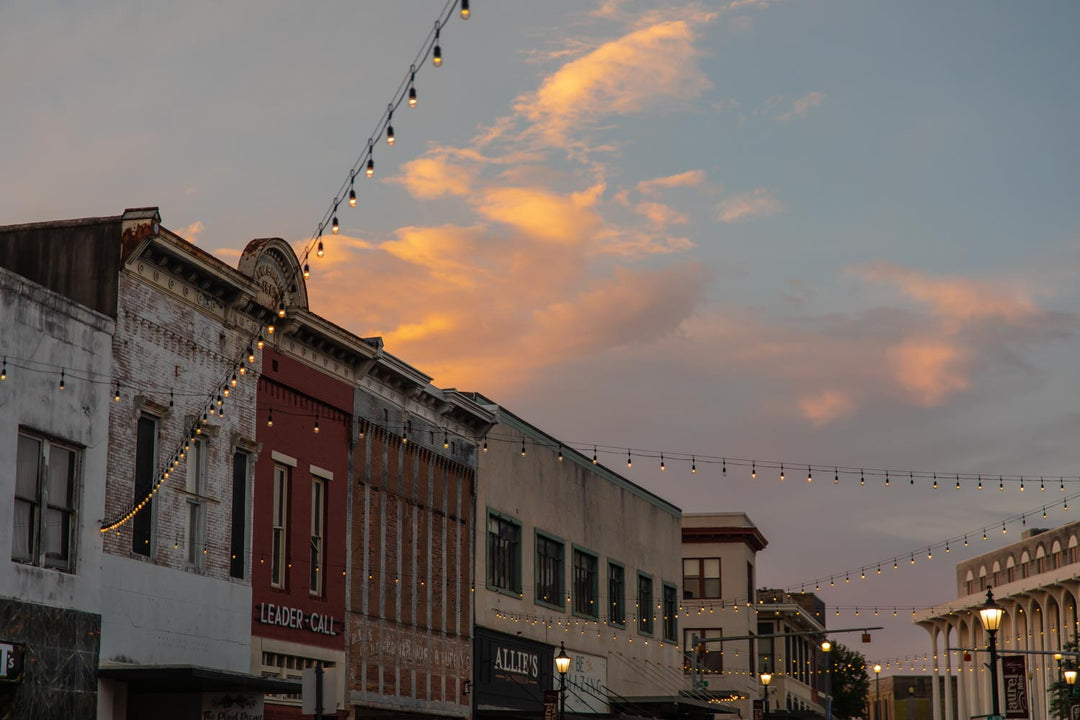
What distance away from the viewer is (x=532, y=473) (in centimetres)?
4603

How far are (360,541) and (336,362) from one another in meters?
4.07

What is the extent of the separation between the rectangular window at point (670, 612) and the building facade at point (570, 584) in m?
0.08

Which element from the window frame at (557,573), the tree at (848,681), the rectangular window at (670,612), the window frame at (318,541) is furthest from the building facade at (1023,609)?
the window frame at (318,541)

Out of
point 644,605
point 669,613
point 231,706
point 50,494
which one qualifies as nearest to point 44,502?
point 50,494

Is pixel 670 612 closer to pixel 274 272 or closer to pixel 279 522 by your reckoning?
pixel 279 522

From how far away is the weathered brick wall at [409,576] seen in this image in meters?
34.4

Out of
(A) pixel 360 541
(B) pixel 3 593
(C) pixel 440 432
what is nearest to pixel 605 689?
(C) pixel 440 432

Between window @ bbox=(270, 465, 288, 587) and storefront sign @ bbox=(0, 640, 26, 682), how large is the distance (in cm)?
858

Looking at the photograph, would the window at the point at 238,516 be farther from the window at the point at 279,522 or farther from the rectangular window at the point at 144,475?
the rectangular window at the point at 144,475

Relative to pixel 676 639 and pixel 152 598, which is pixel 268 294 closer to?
pixel 152 598

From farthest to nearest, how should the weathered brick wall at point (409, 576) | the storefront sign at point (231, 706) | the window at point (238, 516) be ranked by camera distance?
the weathered brick wall at point (409, 576) → the window at point (238, 516) → the storefront sign at point (231, 706)

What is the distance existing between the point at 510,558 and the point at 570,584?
476cm

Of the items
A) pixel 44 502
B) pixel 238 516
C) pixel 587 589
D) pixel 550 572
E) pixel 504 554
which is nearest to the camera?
pixel 44 502

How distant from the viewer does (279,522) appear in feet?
103
